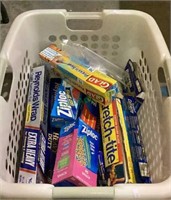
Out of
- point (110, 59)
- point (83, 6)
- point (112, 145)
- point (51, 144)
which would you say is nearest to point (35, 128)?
point (51, 144)

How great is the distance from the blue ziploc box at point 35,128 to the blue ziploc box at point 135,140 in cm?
17

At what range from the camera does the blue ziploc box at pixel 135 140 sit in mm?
636

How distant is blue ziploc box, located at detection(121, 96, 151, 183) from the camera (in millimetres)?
636

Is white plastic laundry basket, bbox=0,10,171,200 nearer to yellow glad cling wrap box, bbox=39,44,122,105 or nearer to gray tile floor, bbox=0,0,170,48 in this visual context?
yellow glad cling wrap box, bbox=39,44,122,105

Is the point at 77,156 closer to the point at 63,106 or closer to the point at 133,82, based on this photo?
the point at 63,106

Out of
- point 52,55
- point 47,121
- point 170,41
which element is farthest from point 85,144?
point 170,41

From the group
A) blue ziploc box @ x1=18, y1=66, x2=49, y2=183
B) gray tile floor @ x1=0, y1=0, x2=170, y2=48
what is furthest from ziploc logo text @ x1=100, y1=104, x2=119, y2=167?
gray tile floor @ x1=0, y1=0, x2=170, y2=48

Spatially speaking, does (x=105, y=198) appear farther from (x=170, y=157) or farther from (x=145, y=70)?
(x=145, y=70)

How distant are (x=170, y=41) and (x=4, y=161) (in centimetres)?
86

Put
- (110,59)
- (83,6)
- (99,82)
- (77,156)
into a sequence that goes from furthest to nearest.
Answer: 1. (83,6)
2. (110,59)
3. (99,82)
4. (77,156)

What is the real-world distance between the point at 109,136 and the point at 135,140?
8 centimetres

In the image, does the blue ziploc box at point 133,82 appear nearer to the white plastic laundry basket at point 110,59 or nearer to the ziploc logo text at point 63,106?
the white plastic laundry basket at point 110,59

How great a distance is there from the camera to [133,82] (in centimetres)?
76

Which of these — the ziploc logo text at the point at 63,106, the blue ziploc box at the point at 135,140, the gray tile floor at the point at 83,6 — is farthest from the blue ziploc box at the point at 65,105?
the gray tile floor at the point at 83,6
